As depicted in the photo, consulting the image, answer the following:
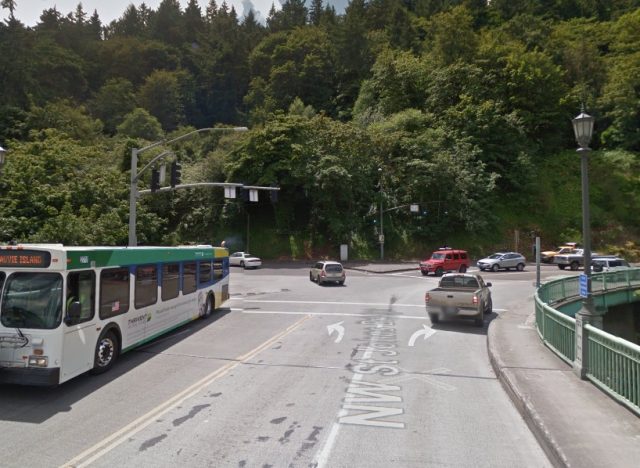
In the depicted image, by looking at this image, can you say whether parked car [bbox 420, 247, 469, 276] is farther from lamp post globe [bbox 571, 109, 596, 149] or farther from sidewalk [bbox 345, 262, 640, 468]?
lamp post globe [bbox 571, 109, 596, 149]

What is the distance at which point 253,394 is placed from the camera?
8.50 m

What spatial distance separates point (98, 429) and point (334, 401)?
145 inches

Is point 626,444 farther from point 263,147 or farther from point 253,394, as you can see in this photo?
point 263,147

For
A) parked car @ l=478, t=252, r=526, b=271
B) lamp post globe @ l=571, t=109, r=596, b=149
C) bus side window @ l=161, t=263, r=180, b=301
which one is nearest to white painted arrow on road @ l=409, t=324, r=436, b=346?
lamp post globe @ l=571, t=109, r=596, b=149

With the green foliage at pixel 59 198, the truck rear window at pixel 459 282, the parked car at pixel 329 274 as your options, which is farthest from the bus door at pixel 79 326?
the green foliage at pixel 59 198

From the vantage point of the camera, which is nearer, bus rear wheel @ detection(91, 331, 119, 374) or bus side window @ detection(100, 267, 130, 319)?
bus rear wheel @ detection(91, 331, 119, 374)

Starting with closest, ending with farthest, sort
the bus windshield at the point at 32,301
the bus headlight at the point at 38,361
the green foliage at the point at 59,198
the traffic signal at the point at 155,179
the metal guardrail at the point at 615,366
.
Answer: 1. the metal guardrail at the point at 615,366
2. the bus headlight at the point at 38,361
3. the bus windshield at the point at 32,301
4. the traffic signal at the point at 155,179
5. the green foliage at the point at 59,198

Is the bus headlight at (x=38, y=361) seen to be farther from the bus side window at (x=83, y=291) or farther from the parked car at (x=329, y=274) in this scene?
the parked car at (x=329, y=274)

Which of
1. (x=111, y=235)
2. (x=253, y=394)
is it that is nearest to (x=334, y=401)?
(x=253, y=394)

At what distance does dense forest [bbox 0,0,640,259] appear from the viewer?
4656cm

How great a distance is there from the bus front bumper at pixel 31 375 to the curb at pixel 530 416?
7731mm

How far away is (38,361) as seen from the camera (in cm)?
818

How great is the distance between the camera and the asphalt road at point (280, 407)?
19.6 ft

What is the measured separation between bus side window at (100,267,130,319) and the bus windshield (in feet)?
4.31
